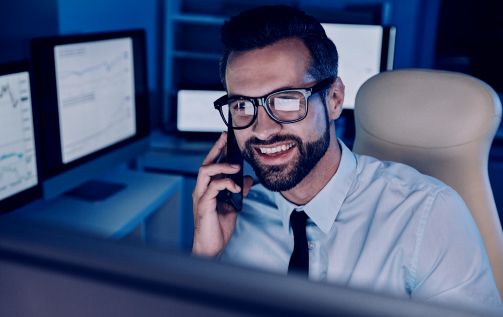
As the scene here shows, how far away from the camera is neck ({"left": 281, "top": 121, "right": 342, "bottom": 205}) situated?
1.04 metres

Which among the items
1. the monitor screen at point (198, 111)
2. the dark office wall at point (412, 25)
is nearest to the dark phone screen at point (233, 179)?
the monitor screen at point (198, 111)

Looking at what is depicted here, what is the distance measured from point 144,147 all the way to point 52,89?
0.62m

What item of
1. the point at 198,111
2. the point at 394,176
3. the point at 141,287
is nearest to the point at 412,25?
the point at 198,111

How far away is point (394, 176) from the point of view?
101 centimetres

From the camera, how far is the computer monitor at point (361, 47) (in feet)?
7.40

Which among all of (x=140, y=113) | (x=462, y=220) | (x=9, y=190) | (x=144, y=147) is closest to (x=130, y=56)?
(x=140, y=113)

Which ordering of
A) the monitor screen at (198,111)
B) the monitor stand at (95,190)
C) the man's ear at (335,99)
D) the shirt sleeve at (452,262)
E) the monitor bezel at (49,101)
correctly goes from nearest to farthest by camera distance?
the shirt sleeve at (452,262) < the man's ear at (335,99) < the monitor bezel at (49,101) < the monitor stand at (95,190) < the monitor screen at (198,111)

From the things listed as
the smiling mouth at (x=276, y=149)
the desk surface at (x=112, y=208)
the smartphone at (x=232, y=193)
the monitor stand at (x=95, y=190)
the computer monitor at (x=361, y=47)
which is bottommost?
the desk surface at (x=112, y=208)

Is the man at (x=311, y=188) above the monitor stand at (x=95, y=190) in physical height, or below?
above

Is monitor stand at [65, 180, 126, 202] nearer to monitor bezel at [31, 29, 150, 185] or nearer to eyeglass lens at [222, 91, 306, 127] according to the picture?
monitor bezel at [31, 29, 150, 185]

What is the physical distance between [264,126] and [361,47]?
5.09 ft

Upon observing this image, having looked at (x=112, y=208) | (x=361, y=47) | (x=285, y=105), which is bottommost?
(x=112, y=208)

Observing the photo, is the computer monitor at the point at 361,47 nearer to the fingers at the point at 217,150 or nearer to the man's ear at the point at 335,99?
the man's ear at the point at 335,99

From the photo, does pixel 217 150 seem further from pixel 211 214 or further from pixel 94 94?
pixel 94 94
